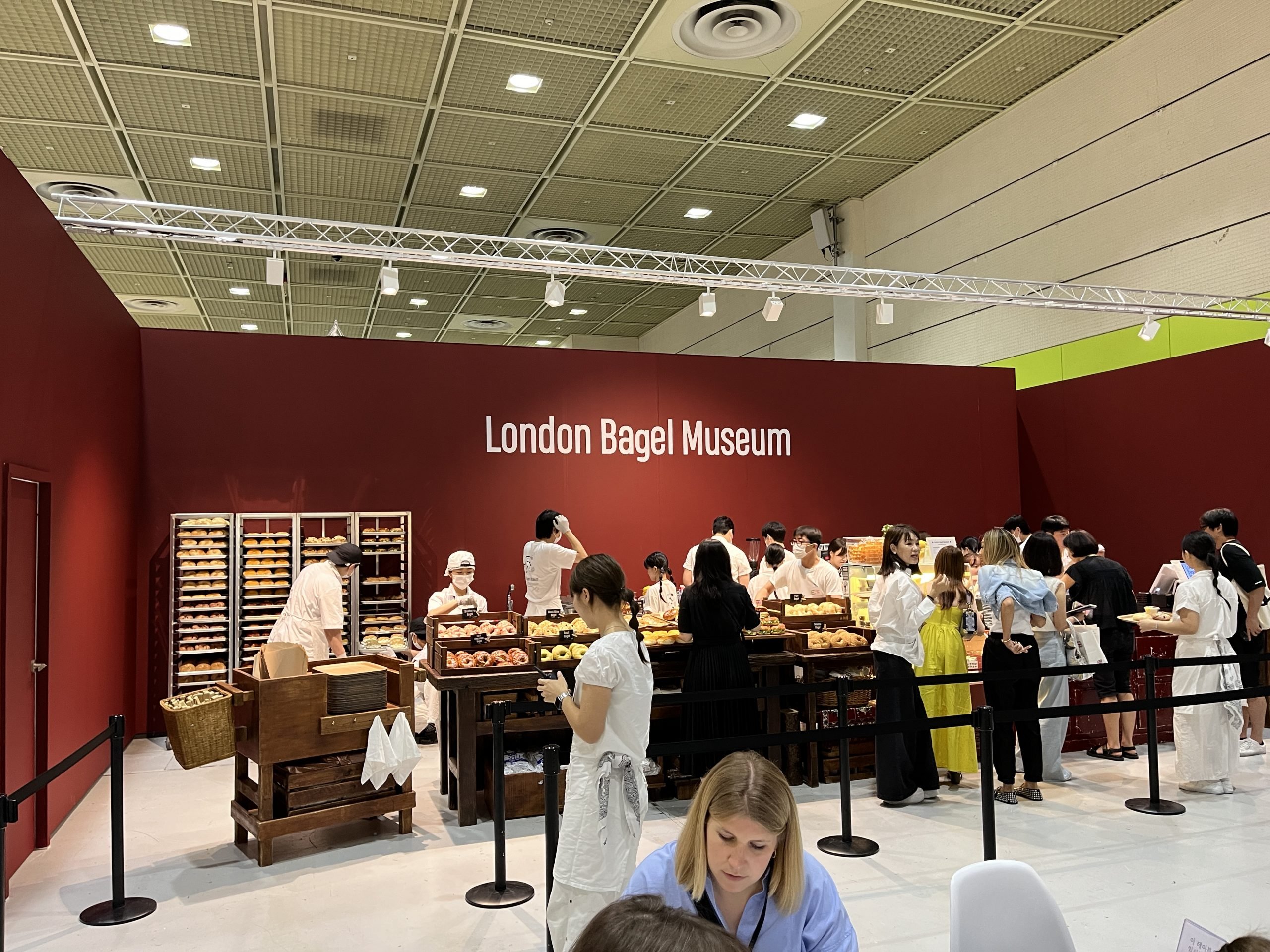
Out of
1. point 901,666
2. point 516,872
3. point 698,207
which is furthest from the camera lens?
point 698,207

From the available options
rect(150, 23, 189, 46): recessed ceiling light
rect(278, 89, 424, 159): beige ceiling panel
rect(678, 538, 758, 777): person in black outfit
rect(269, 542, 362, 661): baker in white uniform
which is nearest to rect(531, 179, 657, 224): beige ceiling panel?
rect(278, 89, 424, 159): beige ceiling panel

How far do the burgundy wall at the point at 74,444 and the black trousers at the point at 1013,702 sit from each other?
5735 mm

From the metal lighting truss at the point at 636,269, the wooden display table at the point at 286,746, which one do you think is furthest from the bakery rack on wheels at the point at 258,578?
the wooden display table at the point at 286,746

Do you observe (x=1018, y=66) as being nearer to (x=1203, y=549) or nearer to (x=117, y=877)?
(x=1203, y=549)

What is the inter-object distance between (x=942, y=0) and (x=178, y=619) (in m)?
8.67

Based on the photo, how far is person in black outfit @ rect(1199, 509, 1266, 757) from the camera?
→ 6699 millimetres

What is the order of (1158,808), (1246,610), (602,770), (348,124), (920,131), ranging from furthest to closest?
(920,131), (348,124), (1246,610), (1158,808), (602,770)

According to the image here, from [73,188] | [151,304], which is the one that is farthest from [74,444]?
[151,304]

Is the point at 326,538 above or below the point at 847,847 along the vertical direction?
above

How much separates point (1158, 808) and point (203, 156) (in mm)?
11372

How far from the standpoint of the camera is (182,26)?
28.2ft

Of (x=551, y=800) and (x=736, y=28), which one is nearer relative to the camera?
(x=551, y=800)

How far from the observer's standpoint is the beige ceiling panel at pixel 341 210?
13.1 m

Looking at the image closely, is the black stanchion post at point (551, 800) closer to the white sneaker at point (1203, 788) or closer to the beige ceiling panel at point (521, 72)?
the white sneaker at point (1203, 788)
